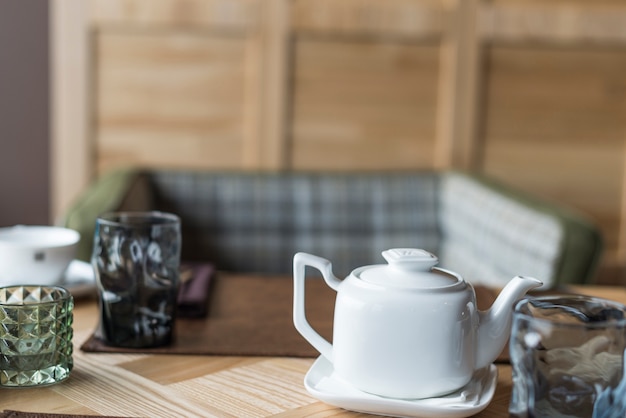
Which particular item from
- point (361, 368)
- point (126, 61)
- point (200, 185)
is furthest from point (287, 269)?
point (361, 368)

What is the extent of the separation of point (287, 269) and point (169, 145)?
61cm

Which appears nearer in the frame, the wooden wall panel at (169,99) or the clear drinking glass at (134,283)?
the clear drinking glass at (134,283)

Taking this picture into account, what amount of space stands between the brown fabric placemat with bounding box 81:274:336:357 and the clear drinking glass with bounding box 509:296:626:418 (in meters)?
0.34

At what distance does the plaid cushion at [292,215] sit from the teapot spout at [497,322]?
60.6 inches

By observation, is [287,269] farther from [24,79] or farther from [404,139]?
[24,79]

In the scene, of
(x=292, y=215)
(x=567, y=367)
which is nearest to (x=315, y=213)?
(x=292, y=215)

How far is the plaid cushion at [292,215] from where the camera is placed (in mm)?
2357

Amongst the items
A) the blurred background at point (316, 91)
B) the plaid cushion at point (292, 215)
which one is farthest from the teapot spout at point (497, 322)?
the blurred background at point (316, 91)

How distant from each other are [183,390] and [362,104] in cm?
197

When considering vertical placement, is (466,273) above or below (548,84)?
below

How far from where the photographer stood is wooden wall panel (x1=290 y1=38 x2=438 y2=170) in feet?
8.85

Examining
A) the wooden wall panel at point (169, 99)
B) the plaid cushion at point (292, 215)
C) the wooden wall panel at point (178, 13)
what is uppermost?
the wooden wall panel at point (178, 13)

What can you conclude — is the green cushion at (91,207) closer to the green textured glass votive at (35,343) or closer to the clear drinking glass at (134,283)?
the clear drinking glass at (134,283)

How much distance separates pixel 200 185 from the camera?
2.36 meters
